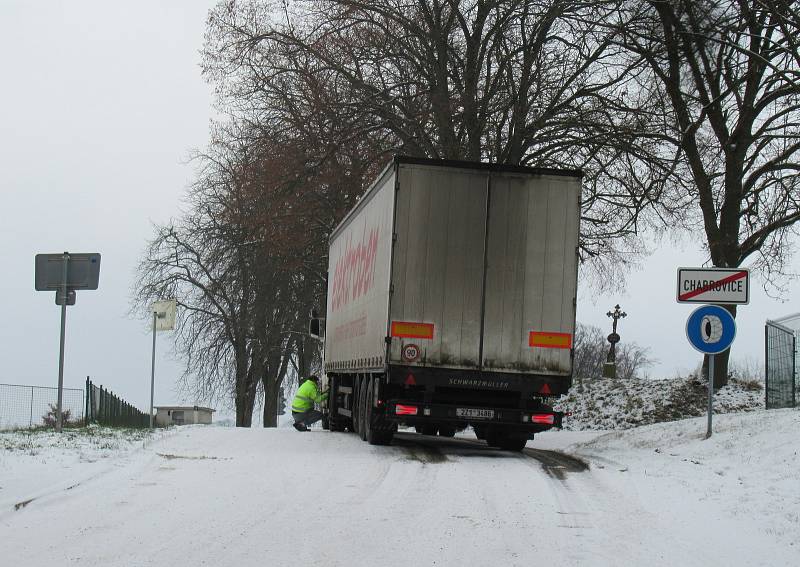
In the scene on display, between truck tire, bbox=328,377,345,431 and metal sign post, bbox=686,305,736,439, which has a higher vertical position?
metal sign post, bbox=686,305,736,439

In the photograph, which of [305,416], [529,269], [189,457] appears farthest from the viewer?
[305,416]

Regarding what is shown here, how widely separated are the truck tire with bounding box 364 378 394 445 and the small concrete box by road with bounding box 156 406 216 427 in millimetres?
32701

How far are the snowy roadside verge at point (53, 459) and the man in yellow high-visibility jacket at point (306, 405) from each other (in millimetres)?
6949

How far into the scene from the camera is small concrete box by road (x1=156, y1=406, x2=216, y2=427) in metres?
52.2

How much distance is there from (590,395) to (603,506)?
20273 mm

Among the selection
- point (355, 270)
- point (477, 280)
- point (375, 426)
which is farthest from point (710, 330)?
point (355, 270)

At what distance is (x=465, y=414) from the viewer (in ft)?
50.4

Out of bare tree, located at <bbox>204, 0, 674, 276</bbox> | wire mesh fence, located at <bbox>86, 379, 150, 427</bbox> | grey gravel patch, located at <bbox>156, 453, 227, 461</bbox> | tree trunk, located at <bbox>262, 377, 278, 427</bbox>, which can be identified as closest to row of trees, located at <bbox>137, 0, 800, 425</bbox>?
bare tree, located at <bbox>204, 0, 674, 276</bbox>

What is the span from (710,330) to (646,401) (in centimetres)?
1282

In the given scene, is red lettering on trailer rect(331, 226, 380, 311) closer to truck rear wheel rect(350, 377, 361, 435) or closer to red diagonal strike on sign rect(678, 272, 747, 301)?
truck rear wheel rect(350, 377, 361, 435)

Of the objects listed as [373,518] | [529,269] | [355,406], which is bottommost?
[373,518]

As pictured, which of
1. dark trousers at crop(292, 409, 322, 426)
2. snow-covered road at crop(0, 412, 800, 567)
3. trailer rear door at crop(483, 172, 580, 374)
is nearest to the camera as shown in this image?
snow-covered road at crop(0, 412, 800, 567)

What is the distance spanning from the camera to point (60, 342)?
53.0 ft

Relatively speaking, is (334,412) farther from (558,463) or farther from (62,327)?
(558,463)
